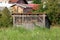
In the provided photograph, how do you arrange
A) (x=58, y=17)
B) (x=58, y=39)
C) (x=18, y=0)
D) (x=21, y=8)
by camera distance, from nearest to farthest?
1. (x=58, y=39)
2. (x=58, y=17)
3. (x=21, y=8)
4. (x=18, y=0)

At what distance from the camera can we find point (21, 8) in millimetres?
23219

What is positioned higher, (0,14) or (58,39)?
(58,39)

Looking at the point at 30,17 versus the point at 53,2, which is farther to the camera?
the point at 53,2

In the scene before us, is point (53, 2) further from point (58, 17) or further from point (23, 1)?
point (23, 1)

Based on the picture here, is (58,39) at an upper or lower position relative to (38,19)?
upper

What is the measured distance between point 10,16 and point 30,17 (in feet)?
6.64

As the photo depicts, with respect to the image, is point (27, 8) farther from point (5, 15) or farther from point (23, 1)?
point (5, 15)

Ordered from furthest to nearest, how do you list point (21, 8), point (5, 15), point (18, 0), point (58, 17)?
1. point (18, 0)
2. point (21, 8)
3. point (58, 17)
4. point (5, 15)

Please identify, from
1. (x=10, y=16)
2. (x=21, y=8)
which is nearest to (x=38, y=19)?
(x=10, y=16)

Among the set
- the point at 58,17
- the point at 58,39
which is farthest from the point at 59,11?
the point at 58,39

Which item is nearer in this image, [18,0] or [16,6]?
[16,6]

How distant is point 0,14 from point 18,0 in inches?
542

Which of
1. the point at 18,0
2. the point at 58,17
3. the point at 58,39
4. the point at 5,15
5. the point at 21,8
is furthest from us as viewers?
the point at 18,0

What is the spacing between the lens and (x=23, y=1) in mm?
30516
